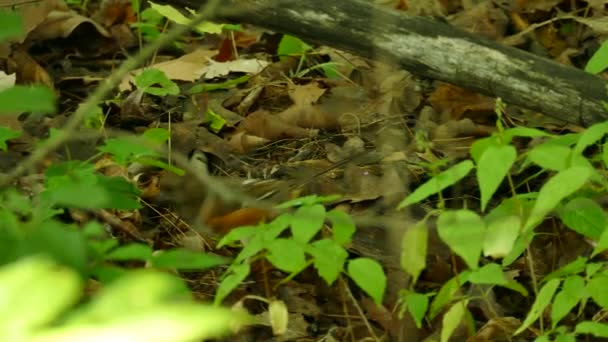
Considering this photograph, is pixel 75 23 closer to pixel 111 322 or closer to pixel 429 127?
pixel 429 127

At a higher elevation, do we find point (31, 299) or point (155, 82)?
point (31, 299)

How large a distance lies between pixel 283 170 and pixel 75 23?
5.37 feet

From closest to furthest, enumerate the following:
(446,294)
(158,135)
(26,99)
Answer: (26,99)
(446,294)
(158,135)

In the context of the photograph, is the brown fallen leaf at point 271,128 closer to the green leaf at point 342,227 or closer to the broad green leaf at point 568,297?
the green leaf at point 342,227

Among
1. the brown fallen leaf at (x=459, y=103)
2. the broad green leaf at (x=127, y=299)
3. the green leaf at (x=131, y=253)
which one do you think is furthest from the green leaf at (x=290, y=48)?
the broad green leaf at (x=127, y=299)

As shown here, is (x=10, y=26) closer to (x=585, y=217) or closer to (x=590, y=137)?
(x=590, y=137)

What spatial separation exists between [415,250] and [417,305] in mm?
140

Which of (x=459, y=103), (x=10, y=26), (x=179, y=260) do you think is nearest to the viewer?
(x=10, y=26)

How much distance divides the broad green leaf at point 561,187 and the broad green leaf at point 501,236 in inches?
2.9

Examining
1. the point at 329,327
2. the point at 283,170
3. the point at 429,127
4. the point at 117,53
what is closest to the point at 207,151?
the point at 283,170

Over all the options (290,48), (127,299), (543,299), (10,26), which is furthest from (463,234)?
(290,48)

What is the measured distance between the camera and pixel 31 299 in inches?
25.1

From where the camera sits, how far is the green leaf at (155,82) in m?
3.46

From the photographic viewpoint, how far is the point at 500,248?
2.14m
